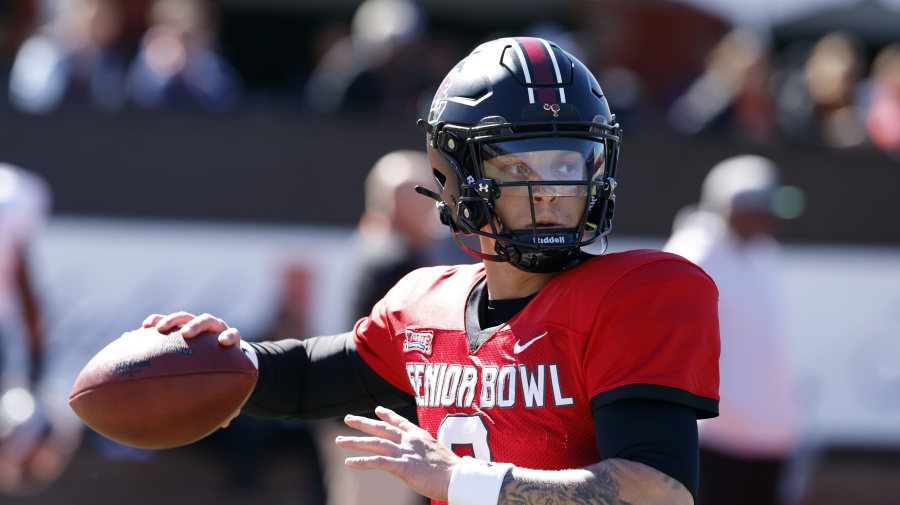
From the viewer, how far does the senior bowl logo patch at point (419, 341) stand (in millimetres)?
2312

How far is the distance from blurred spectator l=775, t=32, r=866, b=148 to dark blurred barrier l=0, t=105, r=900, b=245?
0.71m

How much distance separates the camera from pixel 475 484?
184 cm

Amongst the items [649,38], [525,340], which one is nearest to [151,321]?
[525,340]

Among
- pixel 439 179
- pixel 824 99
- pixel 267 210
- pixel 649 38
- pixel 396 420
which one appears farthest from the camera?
pixel 649 38

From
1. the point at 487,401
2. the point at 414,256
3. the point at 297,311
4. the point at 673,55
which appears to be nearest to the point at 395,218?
the point at 414,256

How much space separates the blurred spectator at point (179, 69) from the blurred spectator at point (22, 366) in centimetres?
102

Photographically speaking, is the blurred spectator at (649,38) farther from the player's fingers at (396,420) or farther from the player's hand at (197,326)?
the player's fingers at (396,420)

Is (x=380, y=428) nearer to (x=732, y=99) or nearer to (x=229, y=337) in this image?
(x=229, y=337)

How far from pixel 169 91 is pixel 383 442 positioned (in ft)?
16.8

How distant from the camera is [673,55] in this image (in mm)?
9297

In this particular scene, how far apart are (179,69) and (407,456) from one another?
17.4 ft

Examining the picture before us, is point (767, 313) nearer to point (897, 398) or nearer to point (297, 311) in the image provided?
point (897, 398)

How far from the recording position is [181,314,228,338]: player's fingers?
2.28 meters

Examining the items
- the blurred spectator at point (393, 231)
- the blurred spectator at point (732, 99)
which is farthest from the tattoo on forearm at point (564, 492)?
the blurred spectator at point (732, 99)
